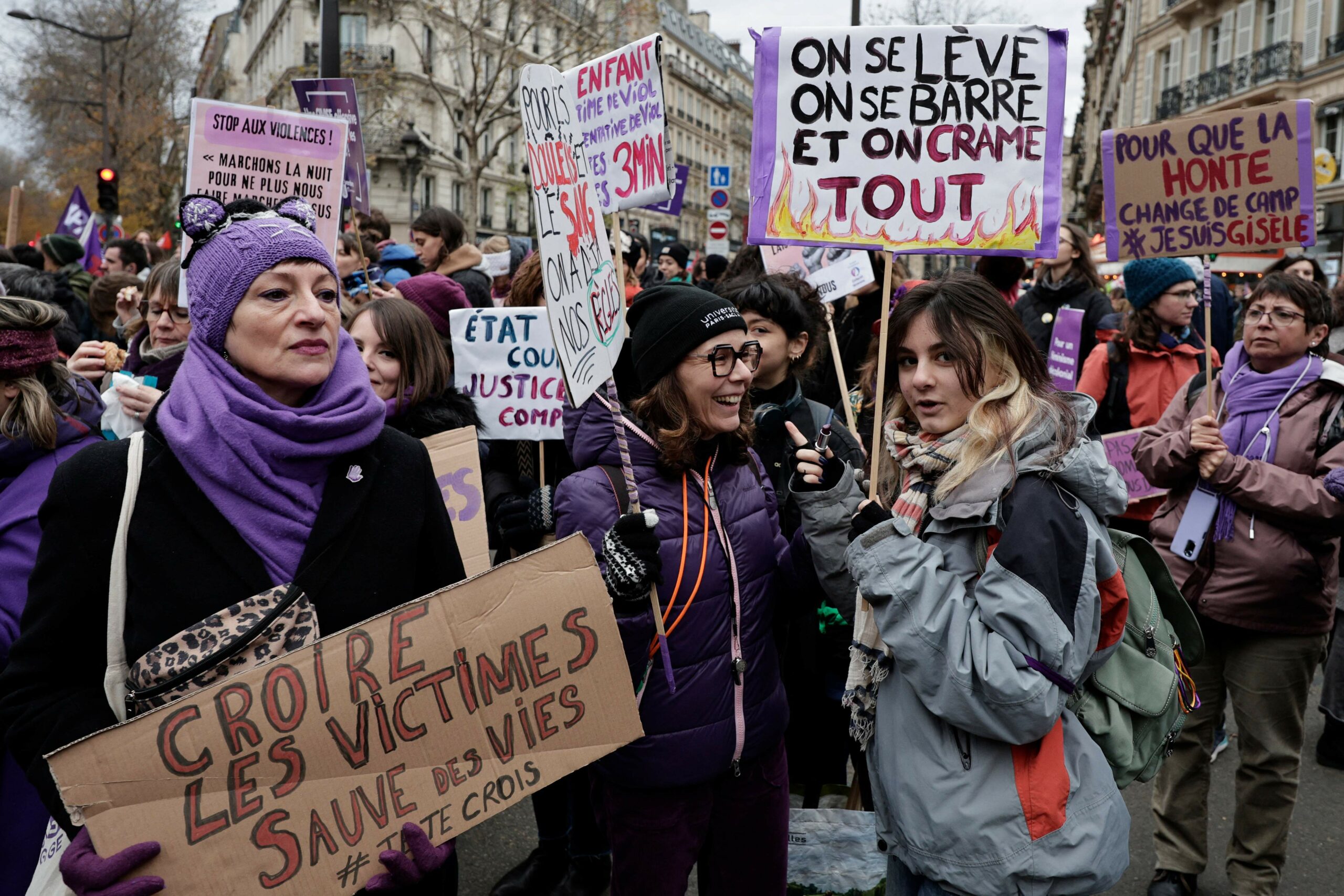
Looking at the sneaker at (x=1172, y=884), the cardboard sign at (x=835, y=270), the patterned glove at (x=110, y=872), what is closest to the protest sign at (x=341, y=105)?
the cardboard sign at (x=835, y=270)

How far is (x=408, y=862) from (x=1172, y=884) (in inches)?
119

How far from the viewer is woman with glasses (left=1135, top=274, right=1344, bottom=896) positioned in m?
3.38

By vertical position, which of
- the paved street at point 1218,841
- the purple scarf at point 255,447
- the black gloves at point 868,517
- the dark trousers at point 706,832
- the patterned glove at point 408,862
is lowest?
the paved street at point 1218,841

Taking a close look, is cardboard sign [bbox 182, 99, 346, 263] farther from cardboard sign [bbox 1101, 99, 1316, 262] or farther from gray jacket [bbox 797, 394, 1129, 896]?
cardboard sign [bbox 1101, 99, 1316, 262]

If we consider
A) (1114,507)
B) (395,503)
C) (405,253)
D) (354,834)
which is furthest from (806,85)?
(405,253)

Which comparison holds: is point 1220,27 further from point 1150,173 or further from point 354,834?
point 354,834

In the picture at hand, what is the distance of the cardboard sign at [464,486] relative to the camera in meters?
3.40

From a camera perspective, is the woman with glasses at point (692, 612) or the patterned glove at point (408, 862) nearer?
the patterned glove at point (408, 862)

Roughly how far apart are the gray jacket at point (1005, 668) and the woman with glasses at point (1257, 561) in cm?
150

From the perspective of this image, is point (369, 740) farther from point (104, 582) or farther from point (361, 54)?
point (361, 54)

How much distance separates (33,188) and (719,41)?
59186mm

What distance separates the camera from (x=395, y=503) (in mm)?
1997

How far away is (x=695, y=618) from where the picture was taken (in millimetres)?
2535

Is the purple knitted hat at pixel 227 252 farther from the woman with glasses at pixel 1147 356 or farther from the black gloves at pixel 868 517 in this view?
the woman with glasses at pixel 1147 356
